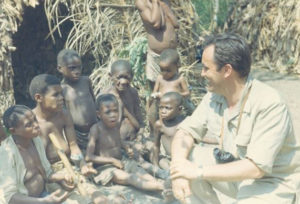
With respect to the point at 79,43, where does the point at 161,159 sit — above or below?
below

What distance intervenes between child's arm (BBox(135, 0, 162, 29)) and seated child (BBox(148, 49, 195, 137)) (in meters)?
0.32

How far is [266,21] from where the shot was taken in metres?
10.1

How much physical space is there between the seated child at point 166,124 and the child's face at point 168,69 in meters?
0.75

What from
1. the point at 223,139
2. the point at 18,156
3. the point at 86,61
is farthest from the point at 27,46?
the point at 223,139

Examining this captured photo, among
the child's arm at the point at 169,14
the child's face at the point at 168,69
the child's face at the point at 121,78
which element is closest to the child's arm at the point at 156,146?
the child's face at the point at 121,78

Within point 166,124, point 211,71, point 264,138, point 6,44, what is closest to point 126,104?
point 166,124

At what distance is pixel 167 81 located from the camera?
18.4 ft

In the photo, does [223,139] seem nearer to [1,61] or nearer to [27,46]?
[1,61]

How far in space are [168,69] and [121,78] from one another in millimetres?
617

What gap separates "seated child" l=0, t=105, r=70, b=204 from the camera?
11.6 ft

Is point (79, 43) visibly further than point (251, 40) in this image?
No

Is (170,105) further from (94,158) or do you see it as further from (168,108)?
(94,158)

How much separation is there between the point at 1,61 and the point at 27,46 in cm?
227

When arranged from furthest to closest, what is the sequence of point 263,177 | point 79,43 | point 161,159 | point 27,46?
1. point 27,46
2. point 79,43
3. point 161,159
4. point 263,177
